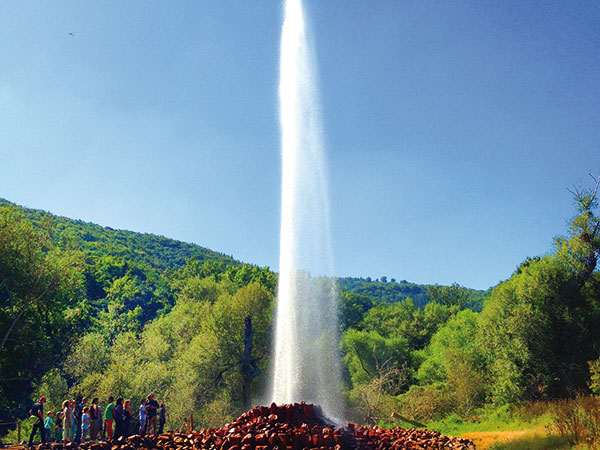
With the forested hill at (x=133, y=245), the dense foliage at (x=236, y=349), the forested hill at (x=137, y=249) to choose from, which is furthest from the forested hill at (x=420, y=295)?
the forested hill at (x=133, y=245)

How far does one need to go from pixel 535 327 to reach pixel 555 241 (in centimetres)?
712

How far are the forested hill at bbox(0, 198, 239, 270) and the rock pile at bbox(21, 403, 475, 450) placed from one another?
260 ft

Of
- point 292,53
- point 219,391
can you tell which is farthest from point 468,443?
point 219,391

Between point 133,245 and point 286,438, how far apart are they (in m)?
127

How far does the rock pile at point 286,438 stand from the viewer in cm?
1293

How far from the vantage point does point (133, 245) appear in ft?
423

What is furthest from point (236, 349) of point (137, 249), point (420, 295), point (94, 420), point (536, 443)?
point (420, 295)

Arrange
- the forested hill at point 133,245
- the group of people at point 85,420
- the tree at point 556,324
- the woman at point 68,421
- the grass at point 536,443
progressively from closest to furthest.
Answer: the grass at point 536,443
the group of people at point 85,420
the woman at point 68,421
the tree at point 556,324
the forested hill at point 133,245

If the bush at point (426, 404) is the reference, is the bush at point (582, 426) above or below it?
above

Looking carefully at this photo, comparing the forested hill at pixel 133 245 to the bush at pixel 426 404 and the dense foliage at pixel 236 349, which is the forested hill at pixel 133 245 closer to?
the dense foliage at pixel 236 349

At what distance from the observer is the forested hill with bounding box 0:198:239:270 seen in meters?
99.1

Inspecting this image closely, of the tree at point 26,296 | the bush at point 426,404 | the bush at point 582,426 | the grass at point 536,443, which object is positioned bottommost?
the bush at point 426,404

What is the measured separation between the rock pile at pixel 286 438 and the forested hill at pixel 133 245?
79.2 meters

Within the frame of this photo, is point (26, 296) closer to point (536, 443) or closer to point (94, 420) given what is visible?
point (94, 420)
